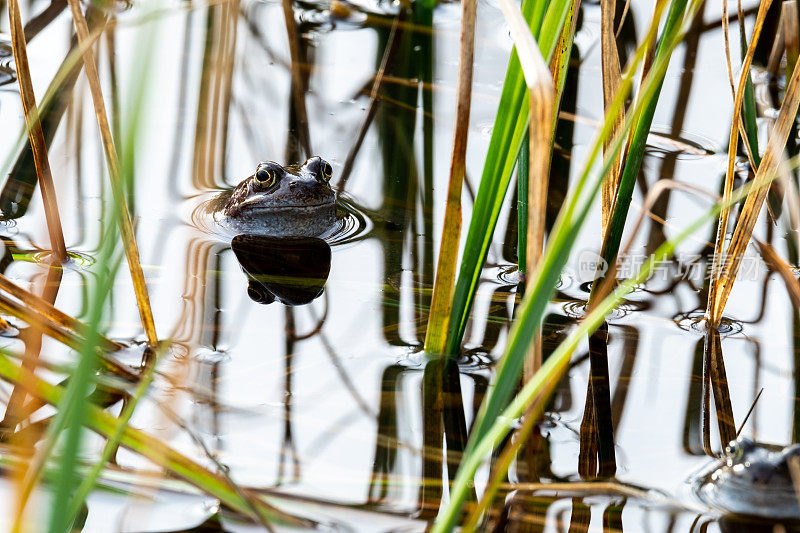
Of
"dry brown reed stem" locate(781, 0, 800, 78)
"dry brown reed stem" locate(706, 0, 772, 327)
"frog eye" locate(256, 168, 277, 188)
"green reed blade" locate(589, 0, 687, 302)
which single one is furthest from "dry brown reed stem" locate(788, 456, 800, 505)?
"dry brown reed stem" locate(781, 0, 800, 78)

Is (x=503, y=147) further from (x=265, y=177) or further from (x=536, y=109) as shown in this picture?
(x=265, y=177)

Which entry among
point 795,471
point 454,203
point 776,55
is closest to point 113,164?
point 454,203

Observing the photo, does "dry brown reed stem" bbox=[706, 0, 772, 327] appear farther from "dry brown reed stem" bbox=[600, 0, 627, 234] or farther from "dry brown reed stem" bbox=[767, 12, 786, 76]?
"dry brown reed stem" bbox=[767, 12, 786, 76]

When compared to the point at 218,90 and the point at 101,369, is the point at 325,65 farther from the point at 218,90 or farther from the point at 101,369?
the point at 101,369

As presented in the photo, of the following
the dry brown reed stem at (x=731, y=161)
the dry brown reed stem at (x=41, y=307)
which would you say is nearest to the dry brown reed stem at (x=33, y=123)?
the dry brown reed stem at (x=41, y=307)

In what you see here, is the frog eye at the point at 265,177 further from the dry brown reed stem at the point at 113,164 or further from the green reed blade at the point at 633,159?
the green reed blade at the point at 633,159

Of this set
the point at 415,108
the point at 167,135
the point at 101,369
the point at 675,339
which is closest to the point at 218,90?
the point at 167,135

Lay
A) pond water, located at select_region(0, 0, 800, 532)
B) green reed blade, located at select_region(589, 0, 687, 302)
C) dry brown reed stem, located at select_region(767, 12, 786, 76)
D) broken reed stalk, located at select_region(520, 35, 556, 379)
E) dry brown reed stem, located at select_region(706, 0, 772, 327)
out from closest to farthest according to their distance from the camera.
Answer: broken reed stalk, located at select_region(520, 35, 556, 379), pond water, located at select_region(0, 0, 800, 532), green reed blade, located at select_region(589, 0, 687, 302), dry brown reed stem, located at select_region(706, 0, 772, 327), dry brown reed stem, located at select_region(767, 12, 786, 76)
